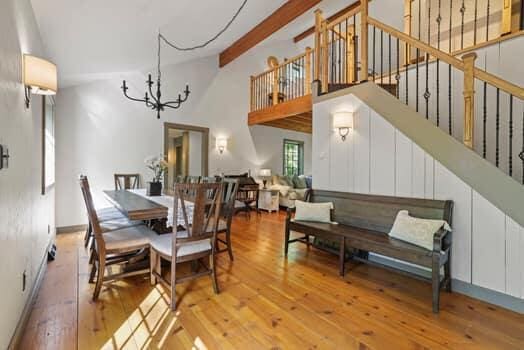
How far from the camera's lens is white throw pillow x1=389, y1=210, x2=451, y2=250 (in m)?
2.20

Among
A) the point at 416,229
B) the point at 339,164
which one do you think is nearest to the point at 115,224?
the point at 339,164

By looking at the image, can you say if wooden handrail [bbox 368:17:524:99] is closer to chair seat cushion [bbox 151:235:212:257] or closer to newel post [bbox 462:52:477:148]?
newel post [bbox 462:52:477:148]

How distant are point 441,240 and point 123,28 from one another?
3.86 m

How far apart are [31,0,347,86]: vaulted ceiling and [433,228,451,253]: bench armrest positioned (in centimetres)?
349

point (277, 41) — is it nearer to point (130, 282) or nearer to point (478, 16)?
point (478, 16)

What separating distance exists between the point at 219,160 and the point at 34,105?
13.2 ft

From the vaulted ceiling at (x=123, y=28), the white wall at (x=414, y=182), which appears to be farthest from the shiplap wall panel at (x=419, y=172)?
the vaulted ceiling at (x=123, y=28)

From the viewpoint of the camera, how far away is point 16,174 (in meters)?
1.63

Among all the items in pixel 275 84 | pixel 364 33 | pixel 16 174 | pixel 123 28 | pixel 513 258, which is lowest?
pixel 513 258

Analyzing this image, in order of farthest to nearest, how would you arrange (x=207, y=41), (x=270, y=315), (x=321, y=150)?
(x=207, y=41) < (x=321, y=150) < (x=270, y=315)

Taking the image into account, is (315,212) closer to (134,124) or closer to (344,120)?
(344,120)

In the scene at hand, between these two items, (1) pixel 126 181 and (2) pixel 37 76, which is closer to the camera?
(2) pixel 37 76

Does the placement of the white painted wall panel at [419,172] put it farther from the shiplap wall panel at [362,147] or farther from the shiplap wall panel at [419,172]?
the shiplap wall panel at [362,147]

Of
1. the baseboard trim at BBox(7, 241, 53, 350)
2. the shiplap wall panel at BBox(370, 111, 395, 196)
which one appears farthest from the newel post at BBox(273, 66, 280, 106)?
the baseboard trim at BBox(7, 241, 53, 350)
